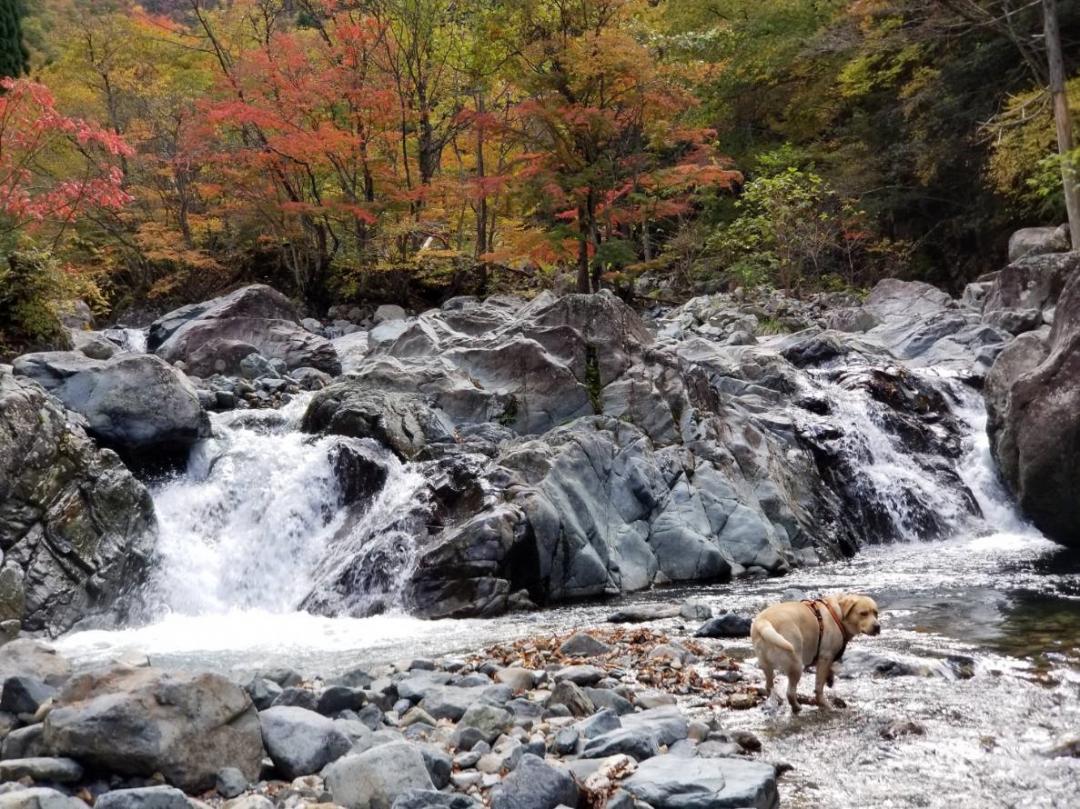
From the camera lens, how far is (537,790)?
3.95 m

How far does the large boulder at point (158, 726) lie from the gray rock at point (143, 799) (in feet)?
1.44

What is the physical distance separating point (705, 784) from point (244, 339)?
15.0 m

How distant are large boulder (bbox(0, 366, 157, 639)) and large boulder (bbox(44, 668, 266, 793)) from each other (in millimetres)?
5171

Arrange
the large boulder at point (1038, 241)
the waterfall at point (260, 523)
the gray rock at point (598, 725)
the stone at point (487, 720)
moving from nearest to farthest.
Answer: the gray rock at point (598, 725) < the stone at point (487, 720) < the waterfall at point (260, 523) < the large boulder at point (1038, 241)

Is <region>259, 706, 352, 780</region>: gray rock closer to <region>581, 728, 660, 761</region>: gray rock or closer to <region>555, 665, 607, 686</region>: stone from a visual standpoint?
<region>581, 728, 660, 761</region>: gray rock

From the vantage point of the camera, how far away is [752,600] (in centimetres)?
955

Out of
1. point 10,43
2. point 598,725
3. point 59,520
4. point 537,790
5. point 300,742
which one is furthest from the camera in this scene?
point 10,43

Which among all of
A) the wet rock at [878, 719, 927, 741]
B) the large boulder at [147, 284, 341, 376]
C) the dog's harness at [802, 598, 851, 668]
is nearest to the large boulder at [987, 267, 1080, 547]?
the dog's harness at [802, 598, 851, 668]

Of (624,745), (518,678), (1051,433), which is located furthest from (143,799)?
(1051,433)

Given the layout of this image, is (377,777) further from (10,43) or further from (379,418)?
(10,43)

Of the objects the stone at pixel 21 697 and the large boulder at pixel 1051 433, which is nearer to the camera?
the stone at pixel 21 697

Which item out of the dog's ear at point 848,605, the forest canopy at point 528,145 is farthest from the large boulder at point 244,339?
the dog's ear at point 848,605

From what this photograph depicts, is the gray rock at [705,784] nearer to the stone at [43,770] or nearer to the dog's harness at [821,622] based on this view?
the dog's harness at [821,622]

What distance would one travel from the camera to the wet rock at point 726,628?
7969mm
